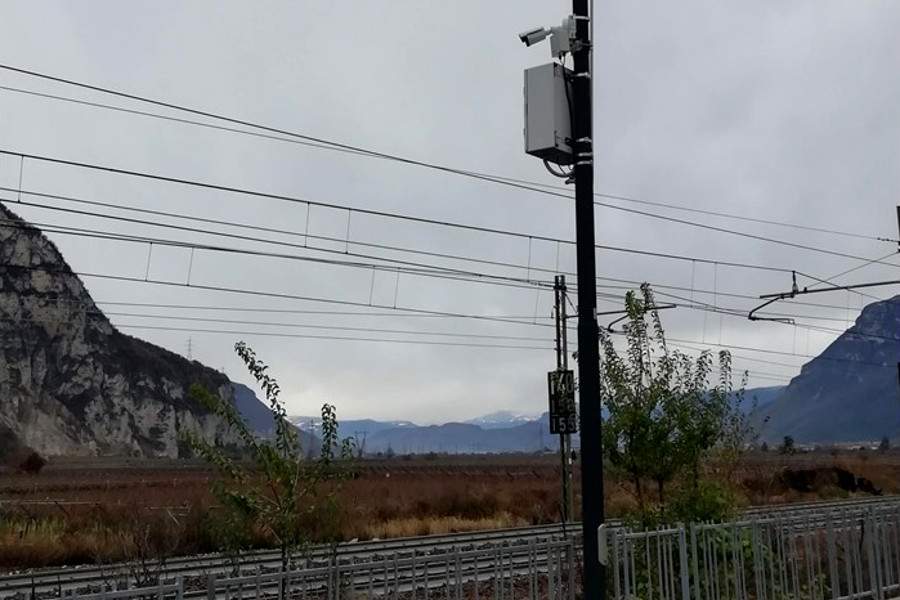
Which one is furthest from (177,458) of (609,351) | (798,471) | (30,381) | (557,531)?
(609,351)

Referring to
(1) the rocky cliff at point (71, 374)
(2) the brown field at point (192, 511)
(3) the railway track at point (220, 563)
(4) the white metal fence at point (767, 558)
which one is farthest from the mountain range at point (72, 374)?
(4) the white metal fence at point (767, 558)

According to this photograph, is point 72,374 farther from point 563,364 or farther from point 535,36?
point 535,36

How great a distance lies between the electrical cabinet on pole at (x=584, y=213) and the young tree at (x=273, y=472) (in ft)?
10.9

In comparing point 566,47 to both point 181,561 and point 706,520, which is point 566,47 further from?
point 181,561

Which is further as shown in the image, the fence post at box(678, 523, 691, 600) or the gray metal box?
the fence post at box(678, 523, 691, 600)

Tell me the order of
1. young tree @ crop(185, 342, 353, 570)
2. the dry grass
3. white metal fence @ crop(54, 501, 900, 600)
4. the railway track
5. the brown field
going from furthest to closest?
1. the dry grass
2. the brown field
3. the railway track
4. young tree @ crop(185, 342, 353, 570)
5. white metal fence @ crop(54, 501, 900, 600)

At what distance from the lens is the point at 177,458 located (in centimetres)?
11188


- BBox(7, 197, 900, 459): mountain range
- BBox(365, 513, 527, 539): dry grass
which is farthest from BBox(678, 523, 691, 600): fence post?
BBox(7, 197, 900, 459): mountain range

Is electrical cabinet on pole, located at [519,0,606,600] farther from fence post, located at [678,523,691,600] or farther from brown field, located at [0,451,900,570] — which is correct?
brown field, located at [0,451,900,570]

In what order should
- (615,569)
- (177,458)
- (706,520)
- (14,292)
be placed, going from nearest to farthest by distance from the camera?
1. (615,569)
2. (706,520)
3. (14,292)
4. (177,458)

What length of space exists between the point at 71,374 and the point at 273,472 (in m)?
99.2

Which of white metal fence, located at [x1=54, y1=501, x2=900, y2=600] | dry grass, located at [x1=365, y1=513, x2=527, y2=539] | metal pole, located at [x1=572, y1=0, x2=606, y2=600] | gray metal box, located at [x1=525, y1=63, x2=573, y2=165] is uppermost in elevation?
gray metal box, located at [x1=525, y1=63, x2=573, y2=165]

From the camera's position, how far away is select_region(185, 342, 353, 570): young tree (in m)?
9.99

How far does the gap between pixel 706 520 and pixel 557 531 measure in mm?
16791
